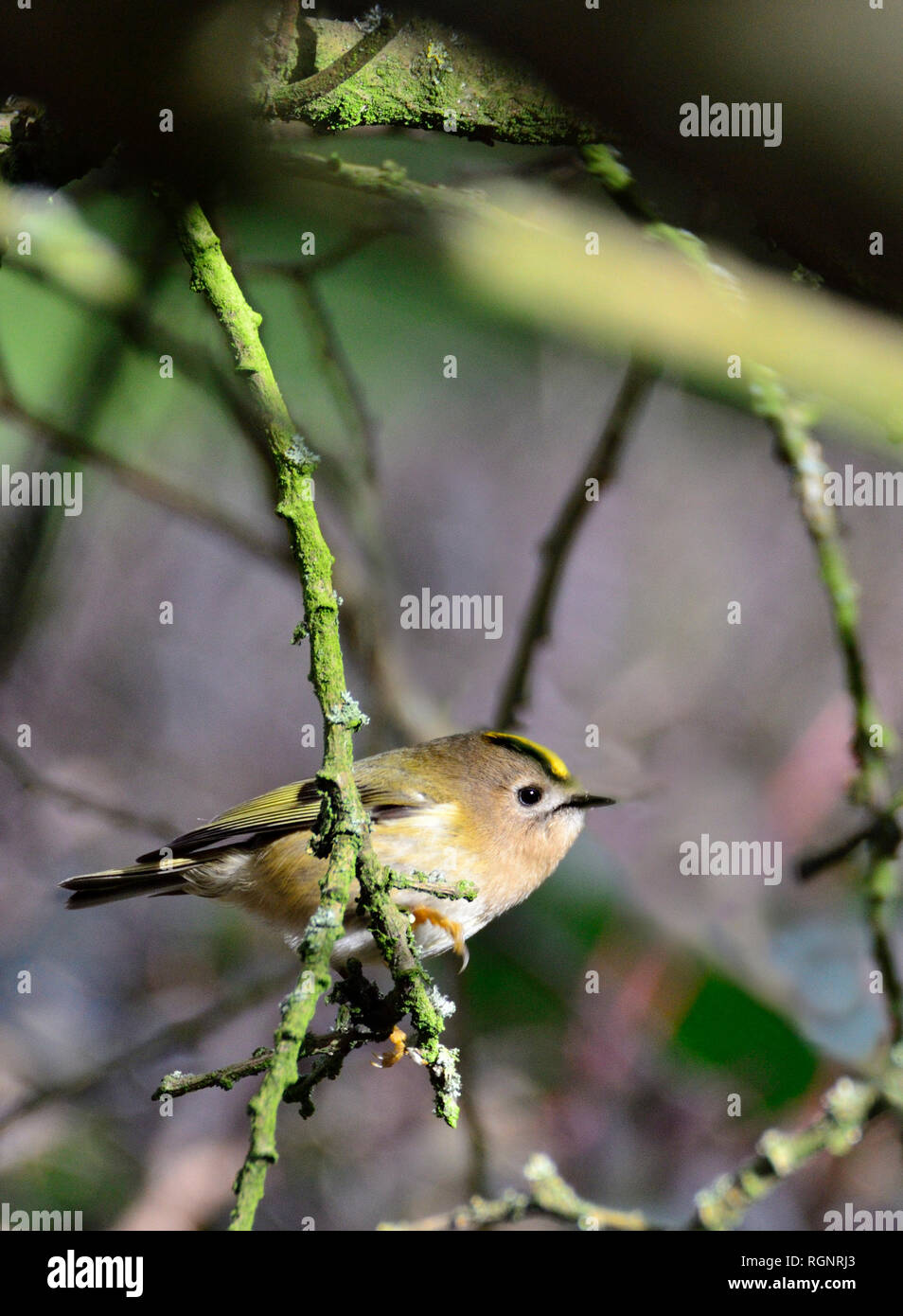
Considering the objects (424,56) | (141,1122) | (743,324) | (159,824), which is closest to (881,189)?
(424,56)

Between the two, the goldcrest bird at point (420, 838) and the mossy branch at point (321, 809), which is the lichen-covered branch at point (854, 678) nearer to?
the goldcrest bird at point (420, 838)

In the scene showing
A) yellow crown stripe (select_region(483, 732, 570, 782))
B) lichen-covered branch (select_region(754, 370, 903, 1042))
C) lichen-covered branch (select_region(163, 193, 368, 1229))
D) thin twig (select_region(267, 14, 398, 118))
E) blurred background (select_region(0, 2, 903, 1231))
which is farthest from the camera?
blurred background (select_region(0, 2, 903, 1231))

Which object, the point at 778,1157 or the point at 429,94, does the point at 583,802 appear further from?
the point at 429,94

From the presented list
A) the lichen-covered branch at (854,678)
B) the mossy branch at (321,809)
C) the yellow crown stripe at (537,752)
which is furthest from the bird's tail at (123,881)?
the lichen-covered branch at (854,678)

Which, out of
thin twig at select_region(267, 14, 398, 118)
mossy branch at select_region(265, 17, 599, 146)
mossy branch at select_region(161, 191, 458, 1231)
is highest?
mossy branch at select_region(265, 17, 599, 146)

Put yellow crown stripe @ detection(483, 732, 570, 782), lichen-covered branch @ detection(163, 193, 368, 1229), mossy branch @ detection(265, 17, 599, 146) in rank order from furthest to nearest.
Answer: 1. yellow crown stripe @ detection(483, 732, 570, 782)
2. mossy branch @ detection(265, 17, 599, 146)
3. lichen-covered branch @ detection(163, 193, 368, 1229)

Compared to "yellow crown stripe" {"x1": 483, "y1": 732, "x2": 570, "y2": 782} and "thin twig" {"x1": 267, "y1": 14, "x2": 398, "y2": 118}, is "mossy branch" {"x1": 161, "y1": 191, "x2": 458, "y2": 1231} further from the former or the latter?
"yellow crown stripe" {"x1": 483, "y1": 732, "x2": 570, "y2": 782}

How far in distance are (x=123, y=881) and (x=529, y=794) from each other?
536mm

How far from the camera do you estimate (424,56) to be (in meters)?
1.21

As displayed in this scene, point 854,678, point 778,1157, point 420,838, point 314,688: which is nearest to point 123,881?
point 420,838

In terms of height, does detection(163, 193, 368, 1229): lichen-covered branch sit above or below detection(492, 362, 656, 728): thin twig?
below

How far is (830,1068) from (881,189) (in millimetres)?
1376

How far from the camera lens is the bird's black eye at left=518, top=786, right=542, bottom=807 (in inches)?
57.4

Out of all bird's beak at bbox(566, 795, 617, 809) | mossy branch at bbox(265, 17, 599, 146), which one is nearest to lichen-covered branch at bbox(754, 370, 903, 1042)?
bird's beak at bbox(566, 795, 617, 809)
